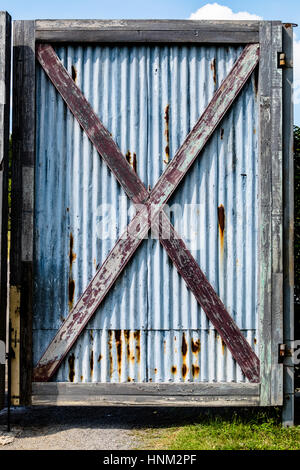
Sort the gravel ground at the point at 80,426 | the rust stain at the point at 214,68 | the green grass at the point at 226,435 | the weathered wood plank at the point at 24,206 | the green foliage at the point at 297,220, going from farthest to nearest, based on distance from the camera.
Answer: the green foliage at the point at 297,220, the rust stain at the point at 214,68, the weathered wood plank at the point at 24,206, the gravel ground at the point at 80,426, the green grass at the point at 226,435

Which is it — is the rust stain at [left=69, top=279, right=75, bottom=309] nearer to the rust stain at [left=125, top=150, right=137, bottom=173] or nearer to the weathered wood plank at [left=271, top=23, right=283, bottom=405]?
the rust stain at [left=125, top=150, right=137, bottom=173]

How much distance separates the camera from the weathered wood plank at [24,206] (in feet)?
16.6

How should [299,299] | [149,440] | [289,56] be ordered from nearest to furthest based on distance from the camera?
1. [149,440]
2. [289,56]
3. [299,299]

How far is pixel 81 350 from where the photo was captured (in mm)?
5094

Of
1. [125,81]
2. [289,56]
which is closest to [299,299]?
[289,56]

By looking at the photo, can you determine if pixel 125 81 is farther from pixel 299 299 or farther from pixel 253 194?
pixel 299 299

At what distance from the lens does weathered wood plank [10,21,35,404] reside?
5.05 m

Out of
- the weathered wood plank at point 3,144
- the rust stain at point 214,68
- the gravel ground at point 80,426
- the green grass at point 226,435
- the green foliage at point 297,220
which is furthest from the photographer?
the green foliage at point 297,220

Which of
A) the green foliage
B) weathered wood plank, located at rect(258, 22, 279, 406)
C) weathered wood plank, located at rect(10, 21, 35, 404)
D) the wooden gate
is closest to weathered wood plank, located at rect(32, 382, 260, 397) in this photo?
the wooden gate

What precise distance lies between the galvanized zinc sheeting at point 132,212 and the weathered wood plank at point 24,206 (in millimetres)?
89

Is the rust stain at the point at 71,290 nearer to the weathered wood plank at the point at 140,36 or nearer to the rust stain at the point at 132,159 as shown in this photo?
the rust stain at the point at 132,159

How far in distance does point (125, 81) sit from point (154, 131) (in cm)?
59

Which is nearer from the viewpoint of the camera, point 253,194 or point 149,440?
point 149,440

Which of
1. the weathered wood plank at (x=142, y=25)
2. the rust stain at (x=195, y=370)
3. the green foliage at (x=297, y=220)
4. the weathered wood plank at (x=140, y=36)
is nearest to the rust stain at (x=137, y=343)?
the rust stain at (x=195, y=370)
